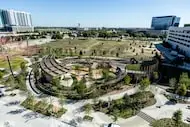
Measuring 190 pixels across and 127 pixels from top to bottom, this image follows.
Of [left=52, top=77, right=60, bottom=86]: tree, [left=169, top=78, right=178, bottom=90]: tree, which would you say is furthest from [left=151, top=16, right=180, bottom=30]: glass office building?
[left=52, top=77, right=60, bottom=86]: tree

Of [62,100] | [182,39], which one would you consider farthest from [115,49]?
[62,100]

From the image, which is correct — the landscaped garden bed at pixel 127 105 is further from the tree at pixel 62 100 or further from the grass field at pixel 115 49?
the grass field at pixel 115 49

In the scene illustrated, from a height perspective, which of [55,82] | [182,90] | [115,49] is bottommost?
[115,49]

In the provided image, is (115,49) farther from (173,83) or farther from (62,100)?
(62,100)

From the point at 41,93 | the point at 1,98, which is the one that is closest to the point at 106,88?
the point at 41,93

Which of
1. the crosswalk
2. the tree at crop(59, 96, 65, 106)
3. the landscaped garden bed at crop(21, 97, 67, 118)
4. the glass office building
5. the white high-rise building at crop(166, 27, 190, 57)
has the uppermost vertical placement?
the glass office building

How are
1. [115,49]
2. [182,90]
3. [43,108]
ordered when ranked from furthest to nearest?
[115,49], [182,90], [43,108]

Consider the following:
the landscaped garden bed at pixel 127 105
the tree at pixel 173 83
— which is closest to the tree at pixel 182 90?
the tree at pixel 173 83

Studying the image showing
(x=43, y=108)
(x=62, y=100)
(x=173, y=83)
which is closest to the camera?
(x=43, y=108)

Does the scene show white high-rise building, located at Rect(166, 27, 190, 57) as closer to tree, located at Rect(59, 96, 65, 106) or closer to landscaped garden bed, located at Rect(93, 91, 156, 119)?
landscaped garden bed, located at Rect(93, 91, 156, 119)

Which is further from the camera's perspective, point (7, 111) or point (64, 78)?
point (64, 78)

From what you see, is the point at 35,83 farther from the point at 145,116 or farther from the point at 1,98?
the point at 145,116
